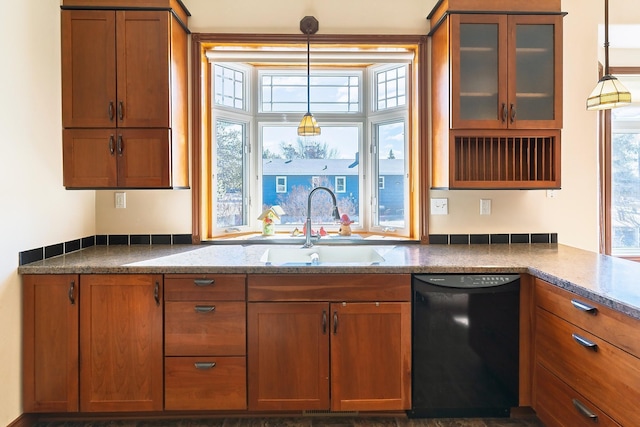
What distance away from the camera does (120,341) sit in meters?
1.90

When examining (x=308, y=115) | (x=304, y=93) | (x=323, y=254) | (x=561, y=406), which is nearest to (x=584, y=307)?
(x=561, y=406)

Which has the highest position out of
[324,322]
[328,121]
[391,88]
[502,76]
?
[391,88]

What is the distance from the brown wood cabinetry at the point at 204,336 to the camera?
191 cm

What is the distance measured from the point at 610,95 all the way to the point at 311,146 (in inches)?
72.4

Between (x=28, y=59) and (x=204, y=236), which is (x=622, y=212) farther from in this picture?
(x=28, y=59)

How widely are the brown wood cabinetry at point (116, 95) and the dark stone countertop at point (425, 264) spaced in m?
0.48

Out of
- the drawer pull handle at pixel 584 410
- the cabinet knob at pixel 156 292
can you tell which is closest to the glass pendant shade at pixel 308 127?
the cabinet knob at pixel 156 292

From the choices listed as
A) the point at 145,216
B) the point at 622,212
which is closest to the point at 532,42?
the point at 622,212

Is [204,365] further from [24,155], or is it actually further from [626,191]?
[626,191]

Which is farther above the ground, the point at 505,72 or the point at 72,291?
the point at 505,72

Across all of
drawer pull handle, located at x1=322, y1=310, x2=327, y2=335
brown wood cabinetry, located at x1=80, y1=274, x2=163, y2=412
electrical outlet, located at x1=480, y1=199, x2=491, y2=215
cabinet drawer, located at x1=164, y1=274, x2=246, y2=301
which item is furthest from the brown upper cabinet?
brown wood cabinetry, located at x1=80, y1=274, x2=163, y2=412

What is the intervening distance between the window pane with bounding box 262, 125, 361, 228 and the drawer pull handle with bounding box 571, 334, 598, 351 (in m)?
1.63

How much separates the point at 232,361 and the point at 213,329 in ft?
0.64

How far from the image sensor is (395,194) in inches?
110
